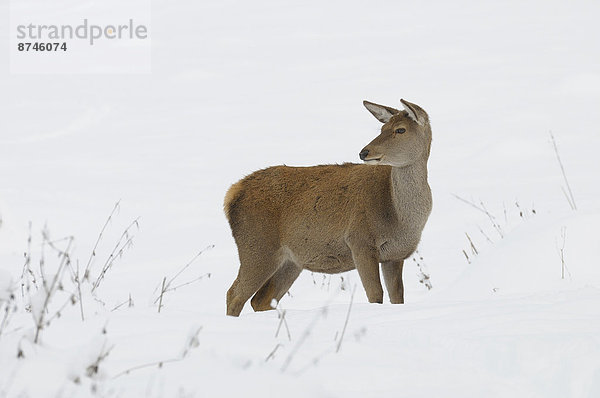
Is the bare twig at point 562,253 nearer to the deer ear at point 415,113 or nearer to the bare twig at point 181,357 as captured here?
the deer ear at point 415,113

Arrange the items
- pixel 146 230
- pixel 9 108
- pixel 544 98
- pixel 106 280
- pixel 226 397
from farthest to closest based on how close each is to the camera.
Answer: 1. pixel 9 108
2. pixel 544 98
3. pixel 146 230
4. pixel 106 280
5. pixel 226 397

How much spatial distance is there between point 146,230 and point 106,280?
6.39 feet

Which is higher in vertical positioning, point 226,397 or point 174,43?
point 174,43

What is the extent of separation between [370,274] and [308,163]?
7.41 meters

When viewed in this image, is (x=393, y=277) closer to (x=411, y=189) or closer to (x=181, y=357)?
(x=411, y=189)

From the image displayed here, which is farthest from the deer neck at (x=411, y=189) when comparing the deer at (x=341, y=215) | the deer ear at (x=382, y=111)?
the deer ear at (x=382, y=111)

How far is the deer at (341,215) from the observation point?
22.5 ft

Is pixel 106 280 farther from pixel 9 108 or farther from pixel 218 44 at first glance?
pixel 218 44

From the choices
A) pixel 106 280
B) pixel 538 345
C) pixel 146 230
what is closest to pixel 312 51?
A: pixel 146 230

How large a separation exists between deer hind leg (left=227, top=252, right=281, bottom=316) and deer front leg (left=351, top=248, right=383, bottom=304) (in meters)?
0.72

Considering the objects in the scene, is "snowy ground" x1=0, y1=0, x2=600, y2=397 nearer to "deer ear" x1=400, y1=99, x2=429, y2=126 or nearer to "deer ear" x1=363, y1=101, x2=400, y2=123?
"deer ear" x1=400, y1=99, x2=429, y2=126

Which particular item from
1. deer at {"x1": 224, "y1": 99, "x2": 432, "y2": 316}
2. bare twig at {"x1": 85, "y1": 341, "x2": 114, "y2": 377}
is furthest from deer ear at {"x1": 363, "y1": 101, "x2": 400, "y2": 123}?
bare twig at {"x1": 85, "y1": 341, "x2": 114, "y2": 377}

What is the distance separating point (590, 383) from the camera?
11.5 ft

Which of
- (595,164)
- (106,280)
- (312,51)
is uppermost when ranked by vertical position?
(312,51)
